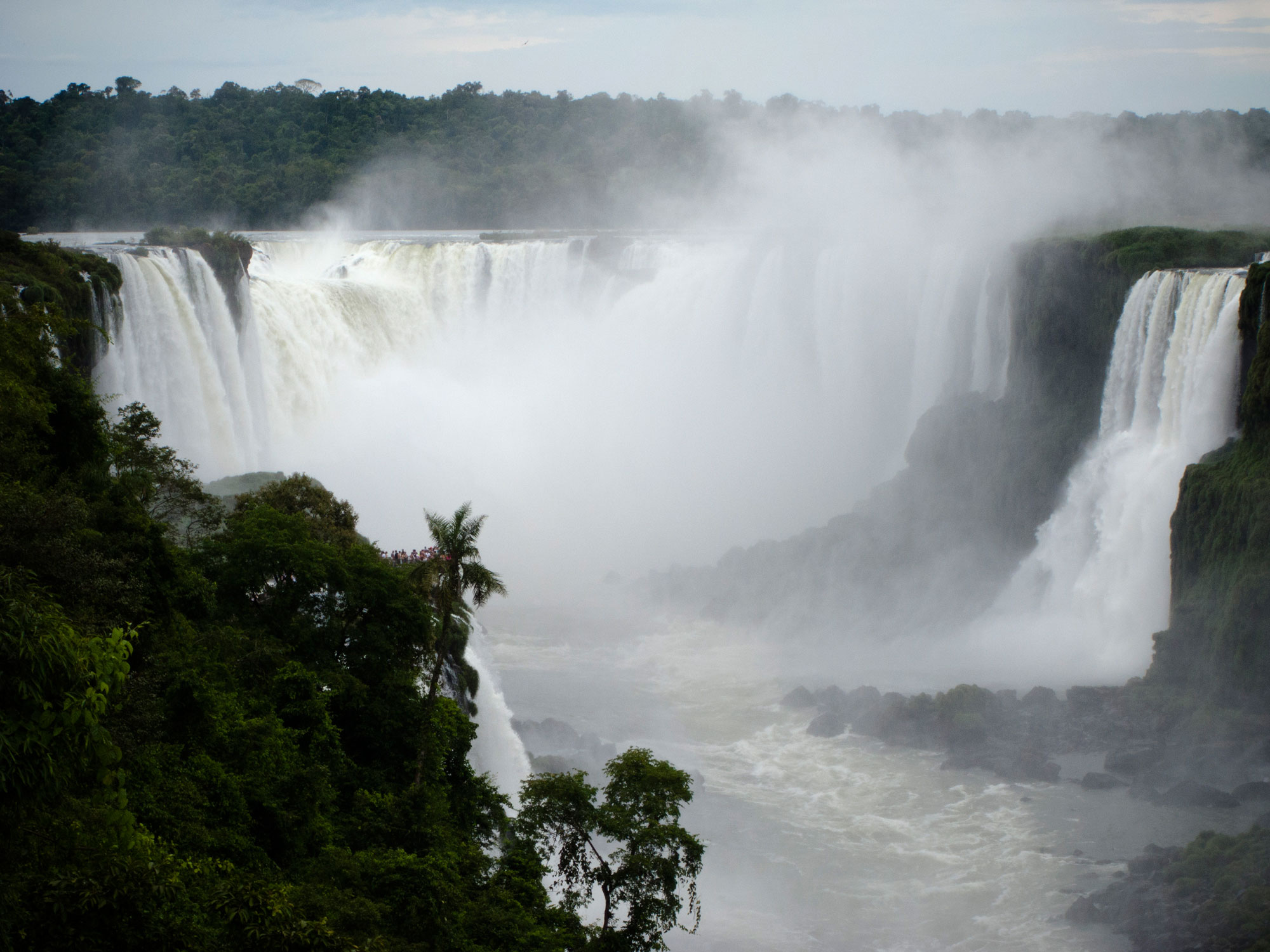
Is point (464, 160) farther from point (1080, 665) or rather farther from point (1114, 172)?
point (1080, 665)

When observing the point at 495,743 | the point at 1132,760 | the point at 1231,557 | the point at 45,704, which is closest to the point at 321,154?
the point at 495,743

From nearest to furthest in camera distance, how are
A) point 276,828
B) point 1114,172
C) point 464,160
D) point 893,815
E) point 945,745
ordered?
point 276,828
point 893,815
point 945,745
point 1114,172
point 464,160

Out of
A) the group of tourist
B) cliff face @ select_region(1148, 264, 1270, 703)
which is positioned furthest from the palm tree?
cliff face @ select_region(1148, 264, 1270, 703)

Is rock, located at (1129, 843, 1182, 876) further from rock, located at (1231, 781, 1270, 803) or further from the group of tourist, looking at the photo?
the group of tourist

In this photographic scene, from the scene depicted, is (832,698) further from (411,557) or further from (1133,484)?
(411,557)

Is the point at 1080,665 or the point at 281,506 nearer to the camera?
the point at 281,506

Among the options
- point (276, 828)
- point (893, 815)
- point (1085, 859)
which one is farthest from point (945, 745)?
point (276, 828)
